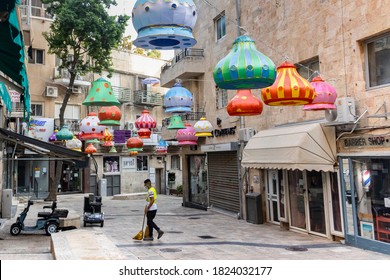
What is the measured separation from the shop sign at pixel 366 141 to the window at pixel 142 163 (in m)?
25.5

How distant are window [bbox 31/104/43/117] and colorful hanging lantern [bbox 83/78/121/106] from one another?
2033 cm

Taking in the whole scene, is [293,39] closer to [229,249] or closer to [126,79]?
[229,249]

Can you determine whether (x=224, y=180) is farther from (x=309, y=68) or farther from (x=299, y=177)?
(x=309, y=68)

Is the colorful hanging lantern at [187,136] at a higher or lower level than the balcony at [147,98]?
lower

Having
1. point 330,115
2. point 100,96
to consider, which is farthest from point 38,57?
point 330,115

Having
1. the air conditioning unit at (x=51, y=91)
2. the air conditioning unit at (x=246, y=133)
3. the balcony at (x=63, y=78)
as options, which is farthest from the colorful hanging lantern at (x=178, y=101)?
the balcony at (x=63, y=78)

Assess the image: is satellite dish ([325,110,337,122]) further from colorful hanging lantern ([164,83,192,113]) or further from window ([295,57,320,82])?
colorful hanging lantern ([164,83,192,113])

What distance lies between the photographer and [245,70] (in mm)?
5809

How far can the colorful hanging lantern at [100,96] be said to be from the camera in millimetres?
9112

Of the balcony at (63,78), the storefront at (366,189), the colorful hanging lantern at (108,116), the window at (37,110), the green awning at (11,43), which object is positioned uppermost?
the balcony at (63,78)

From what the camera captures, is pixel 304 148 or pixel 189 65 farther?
pixel 189 65

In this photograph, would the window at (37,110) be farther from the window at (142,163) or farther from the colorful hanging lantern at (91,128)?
the colorful hanging lantern at (91,128)

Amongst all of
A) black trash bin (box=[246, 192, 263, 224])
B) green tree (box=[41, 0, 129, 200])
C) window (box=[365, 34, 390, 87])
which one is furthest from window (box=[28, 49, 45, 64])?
window (box=[365, 34, 390, 87])

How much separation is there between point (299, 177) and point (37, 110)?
2220cm
